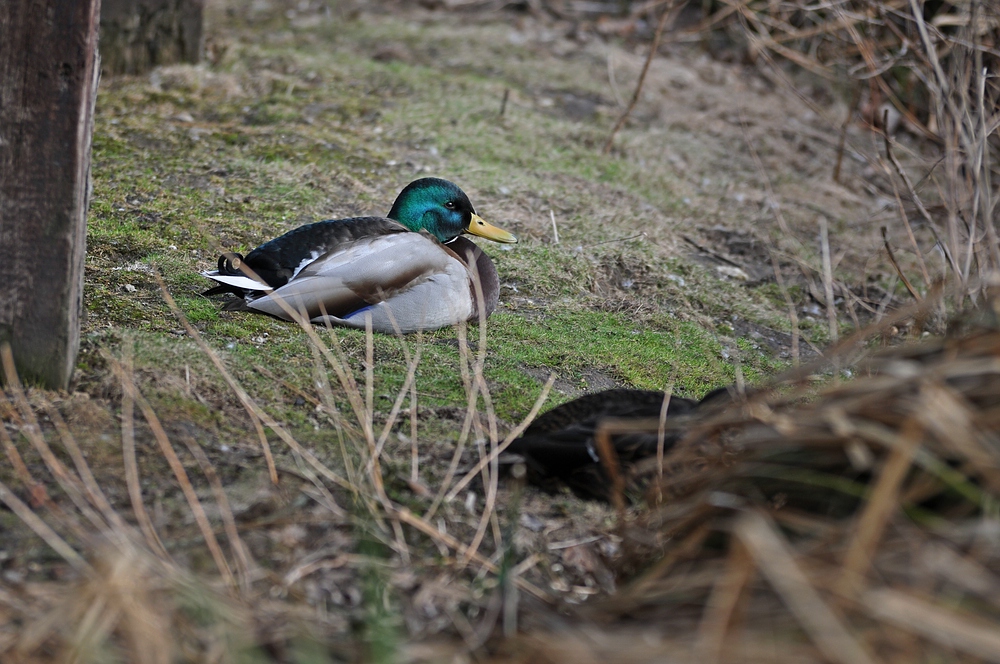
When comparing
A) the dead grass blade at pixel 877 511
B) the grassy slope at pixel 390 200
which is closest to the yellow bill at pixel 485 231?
the grassy slope at pixel 390 200

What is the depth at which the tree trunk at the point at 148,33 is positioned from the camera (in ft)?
22.7

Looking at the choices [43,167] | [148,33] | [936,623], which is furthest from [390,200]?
[936,623]

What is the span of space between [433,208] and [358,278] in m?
0.82

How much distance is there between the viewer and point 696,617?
188cm

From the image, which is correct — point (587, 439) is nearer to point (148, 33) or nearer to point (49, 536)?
point (49, 536)

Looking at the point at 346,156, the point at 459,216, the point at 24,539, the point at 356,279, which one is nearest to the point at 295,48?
the point at 346,156

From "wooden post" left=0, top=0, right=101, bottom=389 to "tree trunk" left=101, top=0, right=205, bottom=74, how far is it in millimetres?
4270

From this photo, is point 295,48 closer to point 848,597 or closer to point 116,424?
point 116,424

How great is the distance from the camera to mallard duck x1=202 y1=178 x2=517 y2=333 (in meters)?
4.08

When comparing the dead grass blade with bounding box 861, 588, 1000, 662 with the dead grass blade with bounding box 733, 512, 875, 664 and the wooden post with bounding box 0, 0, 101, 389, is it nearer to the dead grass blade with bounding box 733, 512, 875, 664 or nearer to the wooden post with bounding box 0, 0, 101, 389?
the dead grass blade with bounding box 733, 512, 875, 664

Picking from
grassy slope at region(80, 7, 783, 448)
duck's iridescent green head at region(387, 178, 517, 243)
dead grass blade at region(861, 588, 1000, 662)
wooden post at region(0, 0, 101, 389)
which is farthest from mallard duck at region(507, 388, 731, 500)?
duck's iridescent green head at region(387, 178, 517, 243)

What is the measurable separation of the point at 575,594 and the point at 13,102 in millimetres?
2014

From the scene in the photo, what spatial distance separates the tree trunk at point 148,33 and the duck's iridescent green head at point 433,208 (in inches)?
126

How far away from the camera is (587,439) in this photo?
2805mm
